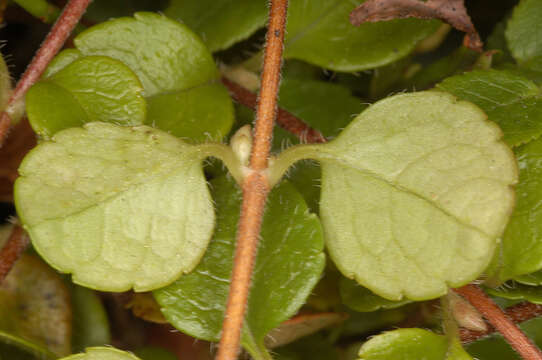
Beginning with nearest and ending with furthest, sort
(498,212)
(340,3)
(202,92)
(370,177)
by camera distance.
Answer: (498,212)
(370,177)
(202,92)
(340,3)

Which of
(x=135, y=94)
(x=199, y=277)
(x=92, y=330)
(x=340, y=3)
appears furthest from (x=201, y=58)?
(x=92, y=330)

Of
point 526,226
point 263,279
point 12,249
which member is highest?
point 526,226

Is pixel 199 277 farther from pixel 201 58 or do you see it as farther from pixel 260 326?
pixel 201 58

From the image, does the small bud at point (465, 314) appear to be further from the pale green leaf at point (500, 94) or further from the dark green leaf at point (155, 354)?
→ the dark green leaf at point (155, 354)

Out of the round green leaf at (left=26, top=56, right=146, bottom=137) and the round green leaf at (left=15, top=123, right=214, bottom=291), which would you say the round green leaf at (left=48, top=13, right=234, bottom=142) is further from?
the round green leaf at (left=15, top=123, right=214, bottom=291)

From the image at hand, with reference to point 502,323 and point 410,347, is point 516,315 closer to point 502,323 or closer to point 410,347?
point 502,323

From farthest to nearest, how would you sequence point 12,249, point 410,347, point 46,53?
point 12,249 < point 46,53 < point 410,347

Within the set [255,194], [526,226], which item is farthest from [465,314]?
[255,194]
